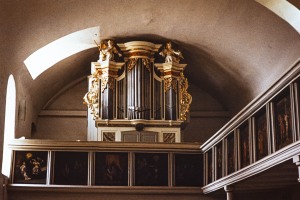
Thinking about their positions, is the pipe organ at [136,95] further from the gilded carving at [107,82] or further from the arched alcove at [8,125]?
the arched alcove at [8,125]

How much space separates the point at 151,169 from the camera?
18062 millimetres

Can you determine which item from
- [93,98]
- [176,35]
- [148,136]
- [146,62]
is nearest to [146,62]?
[146,62]

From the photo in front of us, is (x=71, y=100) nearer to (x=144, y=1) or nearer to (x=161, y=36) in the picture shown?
(x=161, y=36)

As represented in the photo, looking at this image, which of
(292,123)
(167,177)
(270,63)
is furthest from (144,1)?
(292,123)

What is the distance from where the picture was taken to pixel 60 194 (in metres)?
17.6

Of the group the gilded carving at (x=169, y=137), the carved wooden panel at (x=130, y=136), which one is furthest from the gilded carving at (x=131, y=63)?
the gilded carving at (x=169, y=137)

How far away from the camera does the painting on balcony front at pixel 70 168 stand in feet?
58.3

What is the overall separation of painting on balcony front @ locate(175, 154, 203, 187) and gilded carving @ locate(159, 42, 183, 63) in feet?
11.2

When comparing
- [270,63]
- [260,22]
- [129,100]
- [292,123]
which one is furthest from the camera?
[129,100]

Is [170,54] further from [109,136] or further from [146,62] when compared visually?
[109,136]

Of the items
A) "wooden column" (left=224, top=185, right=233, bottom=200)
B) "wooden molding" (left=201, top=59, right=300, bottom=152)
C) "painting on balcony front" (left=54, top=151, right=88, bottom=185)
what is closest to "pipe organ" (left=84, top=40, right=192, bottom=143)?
"painting on balcony front" (left=54, top=151, right=88, bottom=185)

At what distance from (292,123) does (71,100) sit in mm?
13080

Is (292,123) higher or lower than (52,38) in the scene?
lower

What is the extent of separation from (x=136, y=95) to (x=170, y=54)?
183 centimetres
